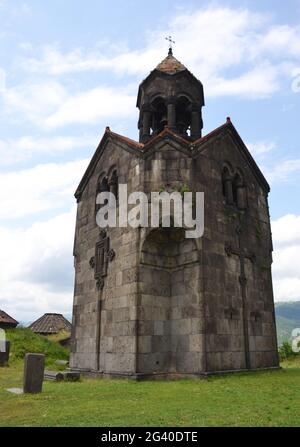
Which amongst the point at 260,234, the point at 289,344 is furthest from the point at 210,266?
the point at 289,344

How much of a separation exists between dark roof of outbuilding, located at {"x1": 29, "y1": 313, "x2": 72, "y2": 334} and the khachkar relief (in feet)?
56.9

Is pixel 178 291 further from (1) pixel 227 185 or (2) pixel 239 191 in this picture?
(2) pixel 239 191

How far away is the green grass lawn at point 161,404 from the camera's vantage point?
6.28 meters

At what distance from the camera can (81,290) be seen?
16109 mm

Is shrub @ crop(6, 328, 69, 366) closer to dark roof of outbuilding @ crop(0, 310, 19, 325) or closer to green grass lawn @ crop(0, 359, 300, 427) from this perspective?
dark roof of outbuilding @ crop(0, 310, 19, 325)

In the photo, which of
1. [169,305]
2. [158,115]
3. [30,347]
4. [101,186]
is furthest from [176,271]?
[30,347]

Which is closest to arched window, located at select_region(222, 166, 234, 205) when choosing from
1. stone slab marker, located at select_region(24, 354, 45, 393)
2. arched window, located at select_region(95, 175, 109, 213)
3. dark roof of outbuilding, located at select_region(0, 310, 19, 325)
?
arched window, located at select_region(95, 175, 109, 213)

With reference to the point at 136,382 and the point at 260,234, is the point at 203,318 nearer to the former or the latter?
the point at 136,382

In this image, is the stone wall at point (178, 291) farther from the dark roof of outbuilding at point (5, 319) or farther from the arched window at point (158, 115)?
the dark roof of outbuilding at point (5, 319)

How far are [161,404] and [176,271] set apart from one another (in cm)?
612

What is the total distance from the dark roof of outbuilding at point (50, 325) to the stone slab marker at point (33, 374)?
21694 mm

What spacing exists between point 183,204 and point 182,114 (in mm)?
7011
